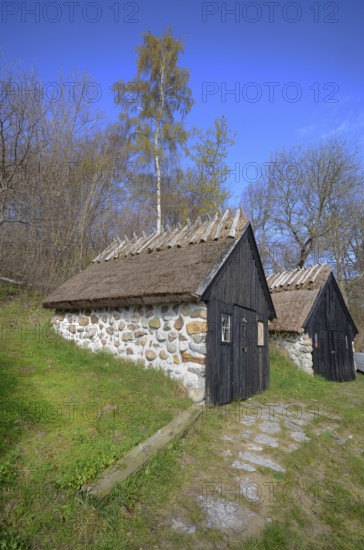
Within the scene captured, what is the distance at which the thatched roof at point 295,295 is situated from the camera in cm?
1349

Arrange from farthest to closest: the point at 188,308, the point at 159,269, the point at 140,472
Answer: the point at 159,269 → the point at 188,308 → the point at 140,472

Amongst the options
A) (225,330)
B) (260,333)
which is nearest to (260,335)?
(260,333)

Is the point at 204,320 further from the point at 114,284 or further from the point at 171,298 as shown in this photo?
the point at 114,284

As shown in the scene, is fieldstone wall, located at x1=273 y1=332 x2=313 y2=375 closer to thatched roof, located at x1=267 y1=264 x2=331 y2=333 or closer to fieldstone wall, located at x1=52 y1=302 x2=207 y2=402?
thatched roof, located at x1=267 y1=264 x2=331 y2=333

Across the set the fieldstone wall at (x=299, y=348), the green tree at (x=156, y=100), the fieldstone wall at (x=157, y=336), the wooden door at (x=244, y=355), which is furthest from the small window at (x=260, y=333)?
the green tree at (x=156, y=100)

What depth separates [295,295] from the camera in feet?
48.0

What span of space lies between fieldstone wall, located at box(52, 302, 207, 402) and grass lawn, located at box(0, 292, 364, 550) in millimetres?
396

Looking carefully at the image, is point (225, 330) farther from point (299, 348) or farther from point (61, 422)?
point (299, 348)

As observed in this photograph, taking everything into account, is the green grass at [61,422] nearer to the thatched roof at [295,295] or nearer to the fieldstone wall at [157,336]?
the fieldstone wall at [157,336]

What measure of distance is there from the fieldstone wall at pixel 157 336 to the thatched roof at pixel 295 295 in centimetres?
728

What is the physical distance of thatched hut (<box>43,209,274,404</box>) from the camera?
712 cm

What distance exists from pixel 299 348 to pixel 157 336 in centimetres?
784

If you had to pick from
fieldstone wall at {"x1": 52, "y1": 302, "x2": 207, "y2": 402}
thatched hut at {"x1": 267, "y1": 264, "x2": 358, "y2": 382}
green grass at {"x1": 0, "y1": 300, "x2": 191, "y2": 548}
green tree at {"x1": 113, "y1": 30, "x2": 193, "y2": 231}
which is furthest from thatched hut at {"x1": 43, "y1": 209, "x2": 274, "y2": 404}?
green tree at {"x1": 113, "y1": 30, "x2": 193, "y2": 231}

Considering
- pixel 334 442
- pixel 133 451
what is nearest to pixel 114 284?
pixel 133 451
